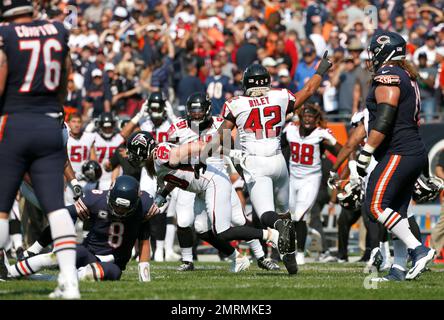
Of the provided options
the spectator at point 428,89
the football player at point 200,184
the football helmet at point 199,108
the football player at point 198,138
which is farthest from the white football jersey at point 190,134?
the spectator at point 428,89

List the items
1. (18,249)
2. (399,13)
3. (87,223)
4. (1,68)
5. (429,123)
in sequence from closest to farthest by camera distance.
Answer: (1,68) < (87,223) < (18,249) < (429,123) < (399,13)

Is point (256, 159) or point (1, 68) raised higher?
point (1, 68)

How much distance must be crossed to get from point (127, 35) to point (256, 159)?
1006 cm

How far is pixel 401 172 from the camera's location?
8711 millimetres

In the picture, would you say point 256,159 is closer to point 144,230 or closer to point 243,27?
point 144,230

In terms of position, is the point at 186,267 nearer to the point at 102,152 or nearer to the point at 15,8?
the point at 102,152

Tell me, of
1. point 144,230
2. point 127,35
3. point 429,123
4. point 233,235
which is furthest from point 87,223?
point 127,35

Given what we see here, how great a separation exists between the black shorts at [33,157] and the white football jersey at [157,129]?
7471 mm

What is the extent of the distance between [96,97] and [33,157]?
37.7 feet

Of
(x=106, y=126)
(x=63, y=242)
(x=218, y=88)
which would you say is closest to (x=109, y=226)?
(x=63, y=242)

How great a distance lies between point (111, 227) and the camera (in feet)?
29.9

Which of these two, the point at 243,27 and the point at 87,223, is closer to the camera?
the point at 87,223

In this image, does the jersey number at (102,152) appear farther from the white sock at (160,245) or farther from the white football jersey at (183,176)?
the white football jersey at (183,176)

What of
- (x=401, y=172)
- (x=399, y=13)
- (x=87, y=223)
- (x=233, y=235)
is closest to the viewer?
(x=401, y=172)
